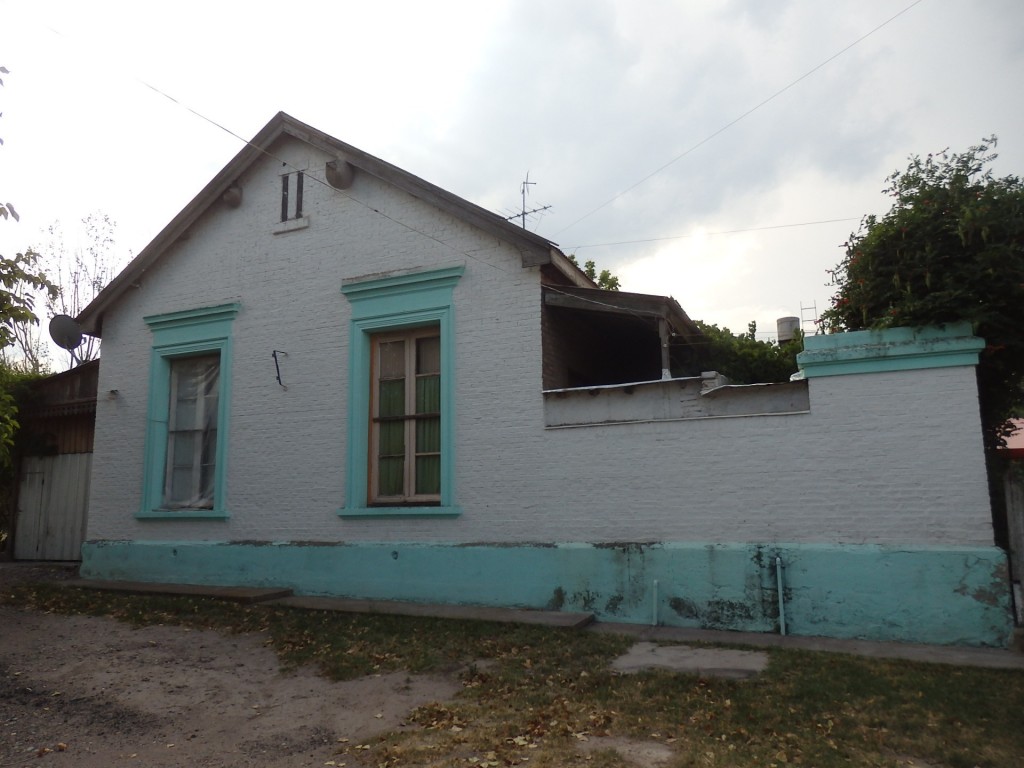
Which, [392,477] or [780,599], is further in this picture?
[392,477]

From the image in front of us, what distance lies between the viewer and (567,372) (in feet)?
32.4

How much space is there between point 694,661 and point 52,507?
11595mm

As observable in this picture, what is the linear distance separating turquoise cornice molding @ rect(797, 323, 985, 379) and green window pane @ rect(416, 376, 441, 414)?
421cm

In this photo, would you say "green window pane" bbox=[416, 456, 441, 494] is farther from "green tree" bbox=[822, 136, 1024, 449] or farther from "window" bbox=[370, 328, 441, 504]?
"green tree" bbox=[822, 136, 1024, 449]

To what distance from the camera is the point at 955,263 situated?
7.28 meters

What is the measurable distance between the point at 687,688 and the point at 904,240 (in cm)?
456

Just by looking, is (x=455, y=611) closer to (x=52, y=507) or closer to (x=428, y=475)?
(x=428, y=475)

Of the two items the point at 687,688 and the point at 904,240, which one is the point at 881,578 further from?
the point at 904,240

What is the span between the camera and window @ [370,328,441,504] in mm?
9766

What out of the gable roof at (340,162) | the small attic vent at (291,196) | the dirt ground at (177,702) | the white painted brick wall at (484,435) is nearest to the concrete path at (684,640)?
the white painted brick wall at (484,435)

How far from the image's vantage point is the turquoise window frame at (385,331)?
9406 mm

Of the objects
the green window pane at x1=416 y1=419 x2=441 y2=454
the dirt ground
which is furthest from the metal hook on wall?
the dirt ground

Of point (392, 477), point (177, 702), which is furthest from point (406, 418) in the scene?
point (177, 702)

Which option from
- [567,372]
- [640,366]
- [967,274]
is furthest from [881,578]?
[640,366]
